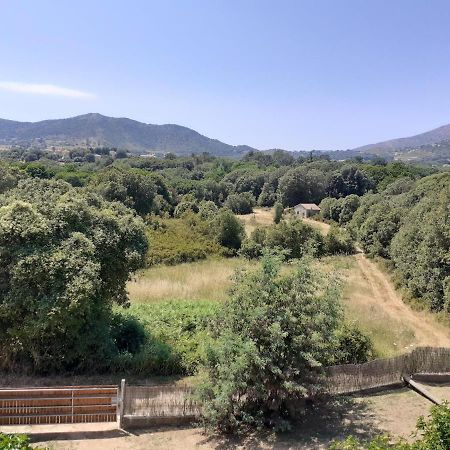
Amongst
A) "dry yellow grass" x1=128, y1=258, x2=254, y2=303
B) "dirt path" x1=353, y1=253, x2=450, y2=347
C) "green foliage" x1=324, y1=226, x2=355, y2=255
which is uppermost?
"green foliage" x1=324, y1=226, x2=355, y2=255

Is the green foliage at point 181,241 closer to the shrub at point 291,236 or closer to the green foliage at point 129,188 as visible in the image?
the shrub at point 291,236

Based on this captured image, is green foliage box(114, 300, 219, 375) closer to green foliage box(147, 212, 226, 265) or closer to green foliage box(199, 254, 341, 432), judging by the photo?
green foliage box(199, 254, 341, 432)

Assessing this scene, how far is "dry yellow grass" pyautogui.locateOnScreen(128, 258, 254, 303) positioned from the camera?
1919 cm

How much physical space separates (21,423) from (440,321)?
1710 cm

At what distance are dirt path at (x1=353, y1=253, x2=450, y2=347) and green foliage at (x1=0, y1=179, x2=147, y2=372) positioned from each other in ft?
37.1

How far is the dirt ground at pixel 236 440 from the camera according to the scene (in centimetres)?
859

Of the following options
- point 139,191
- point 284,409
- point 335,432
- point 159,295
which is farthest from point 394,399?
point 139,191

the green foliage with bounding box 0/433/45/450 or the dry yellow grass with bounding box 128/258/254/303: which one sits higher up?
the green foliage with bounding box 0/433/45/450

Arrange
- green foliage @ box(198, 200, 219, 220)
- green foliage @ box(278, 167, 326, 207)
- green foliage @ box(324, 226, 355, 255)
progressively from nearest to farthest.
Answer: green foliage @ box(324, 226, 355, 255) → green foliage @ box(198, 200, 219, 220) → green foliage @ box(278, 167, 326, 207)

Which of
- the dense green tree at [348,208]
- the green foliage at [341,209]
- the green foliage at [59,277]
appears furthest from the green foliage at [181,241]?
the green foliage at [341,209]

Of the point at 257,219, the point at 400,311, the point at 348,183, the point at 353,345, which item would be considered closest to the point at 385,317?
the point at 400,311

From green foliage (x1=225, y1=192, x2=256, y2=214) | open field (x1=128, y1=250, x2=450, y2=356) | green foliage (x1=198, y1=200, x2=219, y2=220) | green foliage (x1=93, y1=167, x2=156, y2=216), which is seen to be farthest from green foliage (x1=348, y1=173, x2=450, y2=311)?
green foliage (x1=225, y1=192, x2=256, y2=214)

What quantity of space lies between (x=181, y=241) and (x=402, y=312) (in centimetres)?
1562

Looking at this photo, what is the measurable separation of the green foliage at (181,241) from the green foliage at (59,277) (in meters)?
14.1
